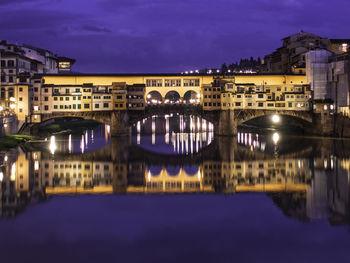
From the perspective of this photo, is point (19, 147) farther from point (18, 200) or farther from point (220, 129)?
point (220, 129)

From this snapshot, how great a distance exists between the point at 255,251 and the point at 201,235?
2994 mm

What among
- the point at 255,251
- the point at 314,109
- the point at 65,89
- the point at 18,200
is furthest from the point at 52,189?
the point at 314,109

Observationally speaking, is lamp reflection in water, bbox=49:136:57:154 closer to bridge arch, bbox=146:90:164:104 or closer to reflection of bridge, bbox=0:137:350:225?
reflection of bridge, bbox=0:137:350:225

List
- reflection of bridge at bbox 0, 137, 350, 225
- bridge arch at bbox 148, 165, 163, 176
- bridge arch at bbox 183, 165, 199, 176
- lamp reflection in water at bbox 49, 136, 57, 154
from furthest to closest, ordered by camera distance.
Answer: lamp reflection in water at bbox 49, 136, 57, 154 → bridge arch at bbox 148, 165, 163, 176 → bridge arch at bbox 183, 165, 199, 176 → reflection of bridge at bbox 0, 137, 350, 225

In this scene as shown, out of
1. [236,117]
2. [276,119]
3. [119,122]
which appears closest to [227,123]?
[236,117]

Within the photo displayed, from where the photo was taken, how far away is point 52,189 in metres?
30.5

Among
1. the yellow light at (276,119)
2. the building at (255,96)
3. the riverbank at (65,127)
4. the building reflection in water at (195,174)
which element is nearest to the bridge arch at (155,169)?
the building reflection in water at (195,174)

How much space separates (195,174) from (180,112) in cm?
2880

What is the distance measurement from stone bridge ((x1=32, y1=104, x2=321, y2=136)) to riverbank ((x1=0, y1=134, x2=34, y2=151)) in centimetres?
804

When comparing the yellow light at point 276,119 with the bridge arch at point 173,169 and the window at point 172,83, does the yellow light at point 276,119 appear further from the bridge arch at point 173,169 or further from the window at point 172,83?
the bridge arch at point 173,169

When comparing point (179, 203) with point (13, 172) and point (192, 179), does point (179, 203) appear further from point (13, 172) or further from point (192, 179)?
point (13, 172)

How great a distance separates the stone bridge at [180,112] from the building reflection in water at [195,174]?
1044cm

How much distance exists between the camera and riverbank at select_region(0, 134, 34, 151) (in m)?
47.3

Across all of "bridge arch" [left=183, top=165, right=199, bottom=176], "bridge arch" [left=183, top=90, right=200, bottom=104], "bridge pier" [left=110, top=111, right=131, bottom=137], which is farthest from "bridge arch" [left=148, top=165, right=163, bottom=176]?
"bridge arch" [left=183, top=90, right=200, bottom=104]
